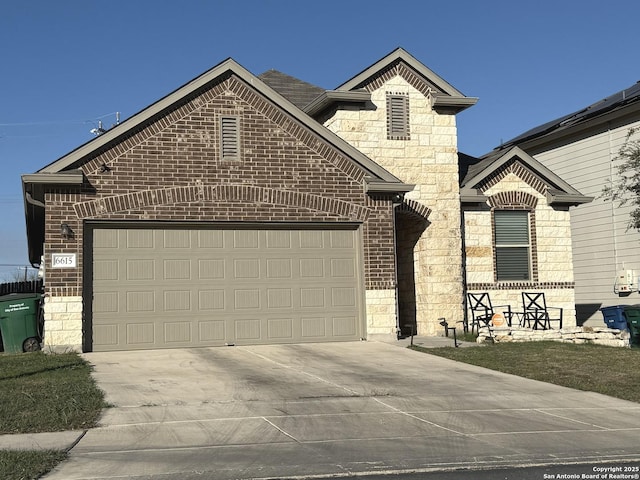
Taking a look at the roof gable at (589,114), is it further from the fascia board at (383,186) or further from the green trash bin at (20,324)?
the green trash bin at (20,324)

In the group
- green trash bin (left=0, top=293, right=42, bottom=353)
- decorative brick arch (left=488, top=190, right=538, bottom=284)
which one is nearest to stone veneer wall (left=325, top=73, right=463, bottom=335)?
decorative brick arch (left=488, top=190, right=538, bottom=284)

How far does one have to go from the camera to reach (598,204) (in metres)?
25.0

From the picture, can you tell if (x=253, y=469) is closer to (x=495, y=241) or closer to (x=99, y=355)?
(x=99, y=355)

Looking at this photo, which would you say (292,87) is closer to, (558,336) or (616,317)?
(558,336)

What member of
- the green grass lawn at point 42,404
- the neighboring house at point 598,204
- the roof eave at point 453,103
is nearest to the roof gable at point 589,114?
the neighboring house at point 598,204

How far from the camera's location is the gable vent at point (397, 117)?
19.3 metres

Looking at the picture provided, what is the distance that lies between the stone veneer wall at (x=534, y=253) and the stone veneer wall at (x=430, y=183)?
636mm

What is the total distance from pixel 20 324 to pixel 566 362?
36.5 feet

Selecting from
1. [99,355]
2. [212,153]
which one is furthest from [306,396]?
[212,153]

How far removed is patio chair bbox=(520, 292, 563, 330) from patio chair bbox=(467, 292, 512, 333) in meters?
0.49

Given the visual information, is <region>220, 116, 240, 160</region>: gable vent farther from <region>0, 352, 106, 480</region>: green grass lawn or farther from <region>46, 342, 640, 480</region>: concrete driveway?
<region>0, 352, 106, 480</region>: green grass lawn

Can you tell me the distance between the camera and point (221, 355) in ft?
46.9

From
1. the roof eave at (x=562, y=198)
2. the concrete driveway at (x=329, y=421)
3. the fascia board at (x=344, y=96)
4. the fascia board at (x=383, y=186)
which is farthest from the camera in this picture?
the roof eave at (x=562, y=198)

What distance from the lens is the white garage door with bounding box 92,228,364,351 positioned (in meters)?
15.2
